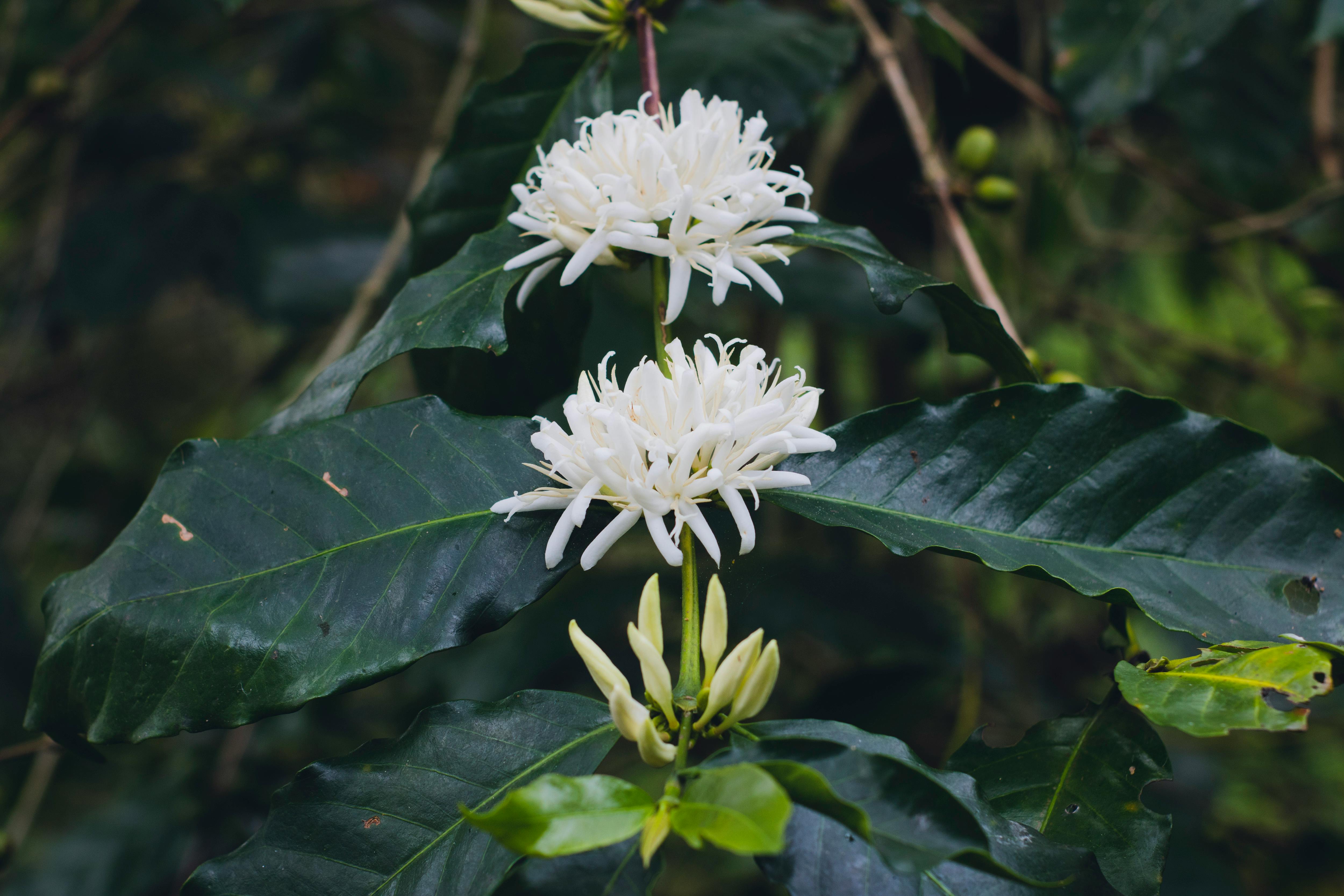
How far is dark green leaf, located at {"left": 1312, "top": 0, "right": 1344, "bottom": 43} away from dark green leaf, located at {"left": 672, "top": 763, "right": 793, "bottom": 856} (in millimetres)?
1539

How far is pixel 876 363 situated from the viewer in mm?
2713

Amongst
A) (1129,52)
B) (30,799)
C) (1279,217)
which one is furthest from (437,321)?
(1279,217)

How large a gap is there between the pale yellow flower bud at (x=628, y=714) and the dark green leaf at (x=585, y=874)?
0.09m

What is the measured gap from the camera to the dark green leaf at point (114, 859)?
196 centimetres

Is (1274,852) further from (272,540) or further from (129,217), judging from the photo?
(129,217)

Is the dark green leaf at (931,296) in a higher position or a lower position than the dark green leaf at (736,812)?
higher

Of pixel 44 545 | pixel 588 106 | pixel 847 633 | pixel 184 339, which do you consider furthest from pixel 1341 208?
pixel 44 545

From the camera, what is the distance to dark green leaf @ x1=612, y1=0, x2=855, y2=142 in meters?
1.40

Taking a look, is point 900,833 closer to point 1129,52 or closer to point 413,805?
point 413,805

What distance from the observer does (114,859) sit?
201 centimetres

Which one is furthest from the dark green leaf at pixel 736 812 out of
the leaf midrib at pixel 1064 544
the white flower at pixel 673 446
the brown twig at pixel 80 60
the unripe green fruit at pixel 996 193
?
the brown twig at pixel 80 60

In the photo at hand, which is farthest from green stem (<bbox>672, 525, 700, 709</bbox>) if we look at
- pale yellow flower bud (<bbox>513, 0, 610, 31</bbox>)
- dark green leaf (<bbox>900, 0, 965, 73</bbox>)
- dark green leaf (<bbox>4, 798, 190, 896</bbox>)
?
dark green leaf (<bbox>4, 798, 190, 896</bbox>)

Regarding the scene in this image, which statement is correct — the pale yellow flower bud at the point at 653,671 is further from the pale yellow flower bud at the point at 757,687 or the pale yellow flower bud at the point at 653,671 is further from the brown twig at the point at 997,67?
the brown twig at the point at 997,67

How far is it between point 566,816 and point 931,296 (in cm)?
68
